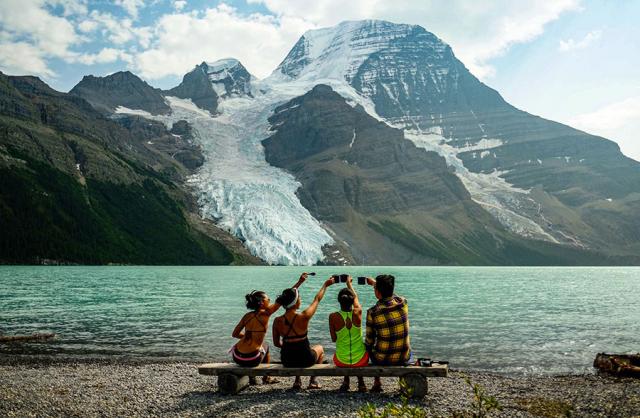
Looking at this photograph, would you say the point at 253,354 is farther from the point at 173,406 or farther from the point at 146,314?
the point at 146,314

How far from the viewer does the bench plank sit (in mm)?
14883

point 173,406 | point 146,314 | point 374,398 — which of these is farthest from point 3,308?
point 374,398

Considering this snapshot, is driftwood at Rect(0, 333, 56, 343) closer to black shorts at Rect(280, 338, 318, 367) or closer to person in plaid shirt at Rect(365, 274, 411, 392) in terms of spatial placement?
black shorts at Rect(280, 338, 318, 367)

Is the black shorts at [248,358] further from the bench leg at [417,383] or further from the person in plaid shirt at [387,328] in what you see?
the bench leg at [417,383]

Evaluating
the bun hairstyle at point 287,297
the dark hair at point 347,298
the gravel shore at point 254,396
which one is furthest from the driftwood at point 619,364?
the bun hairstyle at point 287,297

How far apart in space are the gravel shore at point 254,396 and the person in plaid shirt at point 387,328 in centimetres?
131

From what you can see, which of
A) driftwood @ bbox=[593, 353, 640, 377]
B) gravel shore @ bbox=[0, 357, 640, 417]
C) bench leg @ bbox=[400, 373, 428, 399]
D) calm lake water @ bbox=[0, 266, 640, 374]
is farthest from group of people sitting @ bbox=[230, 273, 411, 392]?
driftwood @ bbox=[593, 353, 640, 377]

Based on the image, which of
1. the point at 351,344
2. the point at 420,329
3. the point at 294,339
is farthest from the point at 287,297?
the point at 420,329

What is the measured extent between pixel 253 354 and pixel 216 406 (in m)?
1.84

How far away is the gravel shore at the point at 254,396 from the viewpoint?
46.7ft

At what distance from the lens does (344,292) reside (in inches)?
588

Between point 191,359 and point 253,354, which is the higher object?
point 253,354

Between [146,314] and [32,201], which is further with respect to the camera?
[32,201]

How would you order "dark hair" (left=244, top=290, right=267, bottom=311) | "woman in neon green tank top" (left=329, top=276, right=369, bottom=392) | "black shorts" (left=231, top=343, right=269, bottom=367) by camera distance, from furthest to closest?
"black shorts" (left=231, top=343, right=269, bottom=367) → "dark hair" (left=244, top=290, right=267, bottom=311) → "woman in neon green tank top" (left=329, top=276, right=369, bottom=392)
